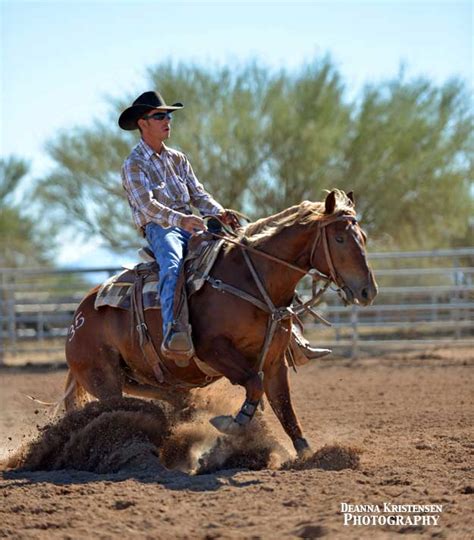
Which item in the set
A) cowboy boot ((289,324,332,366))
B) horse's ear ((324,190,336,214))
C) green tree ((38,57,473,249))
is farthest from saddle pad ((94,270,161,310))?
green tree ((38,57,473,249))

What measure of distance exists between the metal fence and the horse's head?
24.6ft

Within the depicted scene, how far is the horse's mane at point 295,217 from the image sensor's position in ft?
19.3

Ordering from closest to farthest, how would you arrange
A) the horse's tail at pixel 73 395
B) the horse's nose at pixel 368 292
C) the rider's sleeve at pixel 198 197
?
the horse's nose at pixel 368 292 → the rider's sleeve at pixel 198 197 → the horse's tail at pixel 73 395

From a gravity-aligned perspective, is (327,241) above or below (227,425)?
above

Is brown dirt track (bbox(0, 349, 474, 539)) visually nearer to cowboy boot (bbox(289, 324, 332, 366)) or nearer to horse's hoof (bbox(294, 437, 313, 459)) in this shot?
horse's hoof (bbox(294, 437, 313, 459))

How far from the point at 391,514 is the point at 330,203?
211 cm

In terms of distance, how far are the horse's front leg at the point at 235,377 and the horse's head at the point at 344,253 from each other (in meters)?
0.75

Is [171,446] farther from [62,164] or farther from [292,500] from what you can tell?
[62,164]

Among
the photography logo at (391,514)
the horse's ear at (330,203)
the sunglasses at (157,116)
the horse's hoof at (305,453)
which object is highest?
the sunglasses at (157,116)

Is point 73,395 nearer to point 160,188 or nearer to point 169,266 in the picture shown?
point 169,266

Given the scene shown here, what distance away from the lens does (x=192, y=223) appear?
6082mm

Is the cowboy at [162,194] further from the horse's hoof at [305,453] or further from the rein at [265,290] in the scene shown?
the horse's hoof at [305,453]

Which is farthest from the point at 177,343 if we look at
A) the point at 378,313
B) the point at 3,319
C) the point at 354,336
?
the point at 378,313

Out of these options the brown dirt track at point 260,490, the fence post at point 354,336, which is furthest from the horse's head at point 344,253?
the fence post at point 354,336
